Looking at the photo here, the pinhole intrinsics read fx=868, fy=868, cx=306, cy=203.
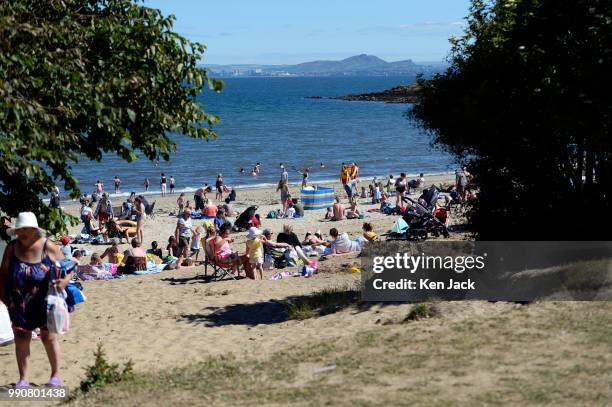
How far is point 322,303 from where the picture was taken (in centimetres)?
1263

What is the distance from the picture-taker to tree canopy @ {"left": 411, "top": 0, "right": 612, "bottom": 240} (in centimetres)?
1097

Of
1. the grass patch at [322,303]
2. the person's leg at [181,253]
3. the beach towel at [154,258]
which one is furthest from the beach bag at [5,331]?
the beach towel at [154,258]

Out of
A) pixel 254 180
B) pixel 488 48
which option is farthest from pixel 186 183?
pixel 488 48

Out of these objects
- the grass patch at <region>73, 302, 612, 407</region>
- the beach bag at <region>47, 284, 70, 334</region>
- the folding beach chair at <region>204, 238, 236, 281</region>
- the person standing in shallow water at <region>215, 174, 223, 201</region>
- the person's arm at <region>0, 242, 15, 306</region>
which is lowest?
the person standing in shallow water at <region>215, 174, 223, 201</region>

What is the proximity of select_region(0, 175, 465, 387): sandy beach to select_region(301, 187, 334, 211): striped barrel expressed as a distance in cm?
1287

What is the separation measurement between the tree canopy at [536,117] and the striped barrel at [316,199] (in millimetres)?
18007

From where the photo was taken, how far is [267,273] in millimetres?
16969

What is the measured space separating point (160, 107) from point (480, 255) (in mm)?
5162

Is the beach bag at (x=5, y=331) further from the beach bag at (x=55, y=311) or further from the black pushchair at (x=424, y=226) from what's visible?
the black pushchair at (x=424, y=226)

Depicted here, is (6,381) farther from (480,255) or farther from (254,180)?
(254,180)

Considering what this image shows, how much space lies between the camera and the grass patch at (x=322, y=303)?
39.5 ft

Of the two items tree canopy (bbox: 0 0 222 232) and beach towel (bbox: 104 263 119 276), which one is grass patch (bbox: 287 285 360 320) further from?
beach towel (bbox: 104 263 119 276)

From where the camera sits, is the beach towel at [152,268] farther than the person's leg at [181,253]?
No

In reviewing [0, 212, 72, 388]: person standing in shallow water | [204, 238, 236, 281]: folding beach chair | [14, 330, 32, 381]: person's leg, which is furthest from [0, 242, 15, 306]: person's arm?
[204, 238, 236, 281]: folding beach chair
